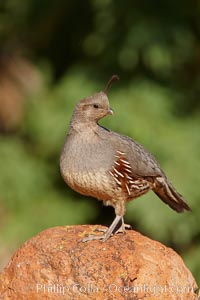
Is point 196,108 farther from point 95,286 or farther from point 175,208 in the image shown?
point 95,286

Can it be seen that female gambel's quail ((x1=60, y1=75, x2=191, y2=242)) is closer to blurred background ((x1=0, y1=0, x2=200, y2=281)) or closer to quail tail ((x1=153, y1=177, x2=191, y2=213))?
quail tail ((x1=153, y1=177, x2=191, y2=213))

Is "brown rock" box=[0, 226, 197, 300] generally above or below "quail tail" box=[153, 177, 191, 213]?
below

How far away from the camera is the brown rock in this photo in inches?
177

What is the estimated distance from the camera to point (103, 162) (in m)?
5.20

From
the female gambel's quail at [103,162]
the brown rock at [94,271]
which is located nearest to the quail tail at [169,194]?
the female gambel's quail at [103,162]

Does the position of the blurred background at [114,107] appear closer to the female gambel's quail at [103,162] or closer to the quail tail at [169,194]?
the quail tail at [169,194]

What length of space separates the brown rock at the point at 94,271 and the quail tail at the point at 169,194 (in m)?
0.71

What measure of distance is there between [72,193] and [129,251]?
5015mm

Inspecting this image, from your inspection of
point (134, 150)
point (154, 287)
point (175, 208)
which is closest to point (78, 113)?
point (134, 150)

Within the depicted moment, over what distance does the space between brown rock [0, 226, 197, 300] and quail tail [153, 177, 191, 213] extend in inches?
28.0

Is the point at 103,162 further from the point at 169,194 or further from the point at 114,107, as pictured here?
the point at 114,107

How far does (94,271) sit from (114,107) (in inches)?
170

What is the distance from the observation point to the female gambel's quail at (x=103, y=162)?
16.8 feet

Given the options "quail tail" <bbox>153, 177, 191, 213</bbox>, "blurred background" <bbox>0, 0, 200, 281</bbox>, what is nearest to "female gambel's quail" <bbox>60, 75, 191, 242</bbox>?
"quail tail" <bbox>153, 177, 191, 213</bbox>
